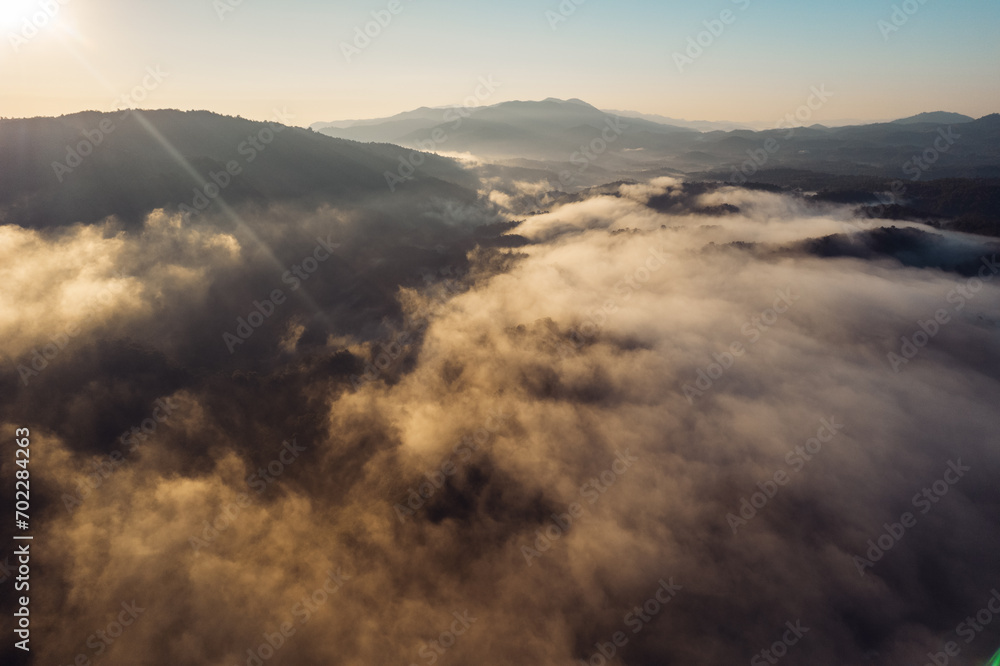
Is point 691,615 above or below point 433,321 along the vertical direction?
below

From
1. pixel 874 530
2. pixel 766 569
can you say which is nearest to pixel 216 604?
pixel 766 569

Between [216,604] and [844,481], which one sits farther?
[844,481]

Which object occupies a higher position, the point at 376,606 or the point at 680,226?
the point at 680,226

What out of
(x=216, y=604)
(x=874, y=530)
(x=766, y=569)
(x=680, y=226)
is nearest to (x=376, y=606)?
(x=216, y=604)

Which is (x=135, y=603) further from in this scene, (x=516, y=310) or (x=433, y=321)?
(x=516, y=310)

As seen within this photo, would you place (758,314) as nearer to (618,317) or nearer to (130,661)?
(618,317)

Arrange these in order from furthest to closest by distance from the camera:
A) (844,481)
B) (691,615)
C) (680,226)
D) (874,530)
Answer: (680,226), (844,481), (874,530), (691,615)

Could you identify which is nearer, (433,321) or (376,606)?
(376,606)

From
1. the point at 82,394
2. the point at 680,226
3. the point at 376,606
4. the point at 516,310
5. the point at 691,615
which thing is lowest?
the point at 691,615

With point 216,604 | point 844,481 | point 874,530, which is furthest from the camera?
point 844,481
